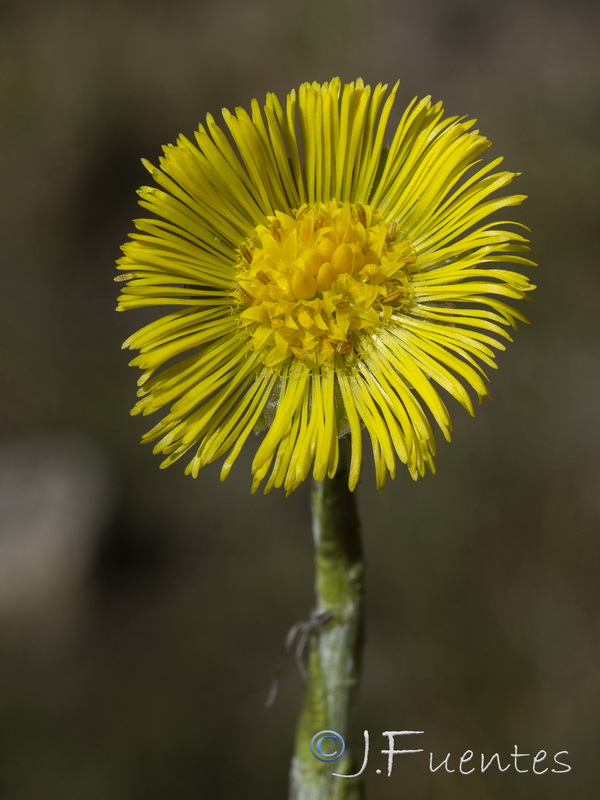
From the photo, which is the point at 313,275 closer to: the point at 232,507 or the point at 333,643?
the point at 333,643

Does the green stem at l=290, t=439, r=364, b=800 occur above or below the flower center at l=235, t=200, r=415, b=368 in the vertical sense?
below

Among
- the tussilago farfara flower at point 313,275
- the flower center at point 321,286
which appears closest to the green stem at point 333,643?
the tussilago farfara flower at point 313,275

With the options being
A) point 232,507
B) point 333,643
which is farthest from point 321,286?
point 232,507

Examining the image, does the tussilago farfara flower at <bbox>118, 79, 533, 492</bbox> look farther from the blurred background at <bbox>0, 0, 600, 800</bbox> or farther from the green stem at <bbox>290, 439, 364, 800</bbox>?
the blurred background at <bbox>0, 0, 600, 800</bbox>

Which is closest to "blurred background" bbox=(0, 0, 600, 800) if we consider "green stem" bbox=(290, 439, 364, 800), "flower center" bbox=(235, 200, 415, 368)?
"flower center" bbox=(235, 200, 415, 368)

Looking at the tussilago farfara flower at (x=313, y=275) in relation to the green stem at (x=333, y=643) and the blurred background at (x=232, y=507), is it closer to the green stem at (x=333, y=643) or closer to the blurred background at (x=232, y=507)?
the green stem at (x=333, y=643)
